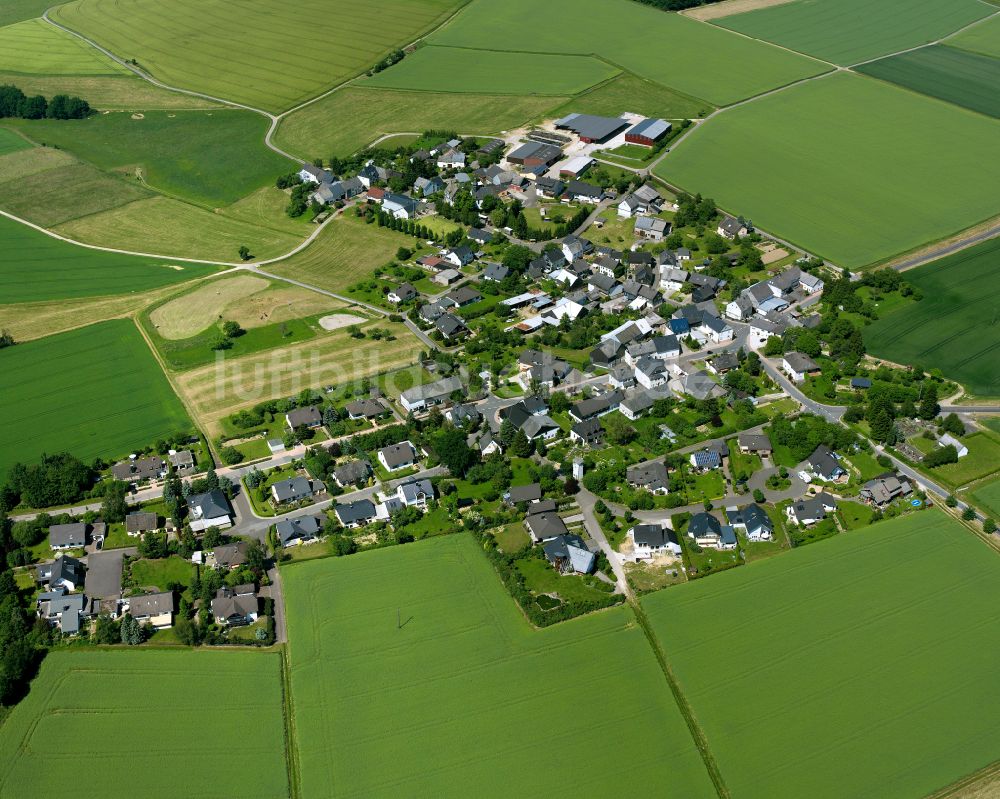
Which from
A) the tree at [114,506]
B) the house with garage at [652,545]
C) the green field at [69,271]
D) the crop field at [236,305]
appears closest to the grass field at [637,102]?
the crop field at [236,305]

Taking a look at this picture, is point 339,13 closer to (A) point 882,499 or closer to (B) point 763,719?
(A) point 882,499

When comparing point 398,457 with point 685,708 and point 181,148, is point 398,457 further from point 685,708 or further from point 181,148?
point 181,148

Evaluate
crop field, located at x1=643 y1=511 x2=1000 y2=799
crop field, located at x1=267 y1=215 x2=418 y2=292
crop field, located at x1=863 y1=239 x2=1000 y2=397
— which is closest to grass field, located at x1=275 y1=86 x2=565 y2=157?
crop field, located at x1=267 y1=215 x2=418 y2=292

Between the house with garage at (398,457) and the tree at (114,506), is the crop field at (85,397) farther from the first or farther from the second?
the house with garage at (398,457)

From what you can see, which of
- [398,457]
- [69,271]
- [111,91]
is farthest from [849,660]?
[111,91]

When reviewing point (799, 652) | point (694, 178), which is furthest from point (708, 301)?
point (799, 652)
